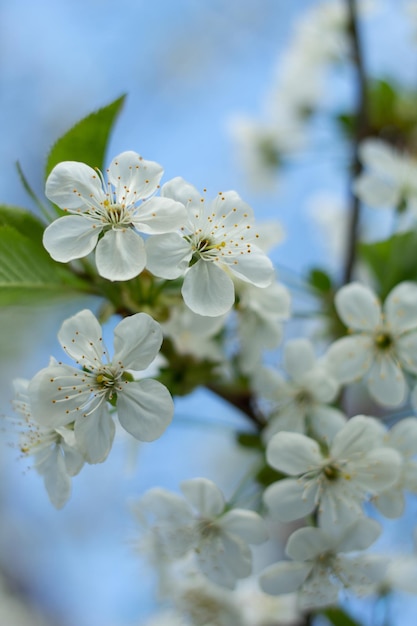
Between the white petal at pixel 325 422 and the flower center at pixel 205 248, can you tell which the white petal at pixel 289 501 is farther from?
the flower center at pixel 205 248

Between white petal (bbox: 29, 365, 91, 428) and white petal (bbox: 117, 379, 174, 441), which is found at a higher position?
white petal (bbox: 29, 365, 91, 428)

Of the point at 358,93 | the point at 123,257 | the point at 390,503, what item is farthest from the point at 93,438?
the point at 358,93

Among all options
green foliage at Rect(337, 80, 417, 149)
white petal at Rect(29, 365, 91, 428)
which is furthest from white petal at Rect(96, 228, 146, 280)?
green foliage at Rect(337, 80, 417, 149)

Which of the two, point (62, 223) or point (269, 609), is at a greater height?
point (62, 223)

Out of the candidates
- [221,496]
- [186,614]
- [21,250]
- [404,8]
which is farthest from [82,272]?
[404,8]

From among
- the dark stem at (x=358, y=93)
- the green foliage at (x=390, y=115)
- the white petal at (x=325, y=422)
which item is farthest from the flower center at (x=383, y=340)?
the green foliage at (x=390, y=115)

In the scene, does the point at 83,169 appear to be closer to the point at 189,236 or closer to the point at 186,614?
the point at 189,236

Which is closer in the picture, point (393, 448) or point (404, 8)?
point (393, 448)

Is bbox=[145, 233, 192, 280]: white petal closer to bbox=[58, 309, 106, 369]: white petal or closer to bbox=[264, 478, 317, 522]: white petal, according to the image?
bbox=[58, 309, 106, 369]: white petal

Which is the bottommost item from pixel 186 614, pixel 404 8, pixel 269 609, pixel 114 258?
pixel 269 609
